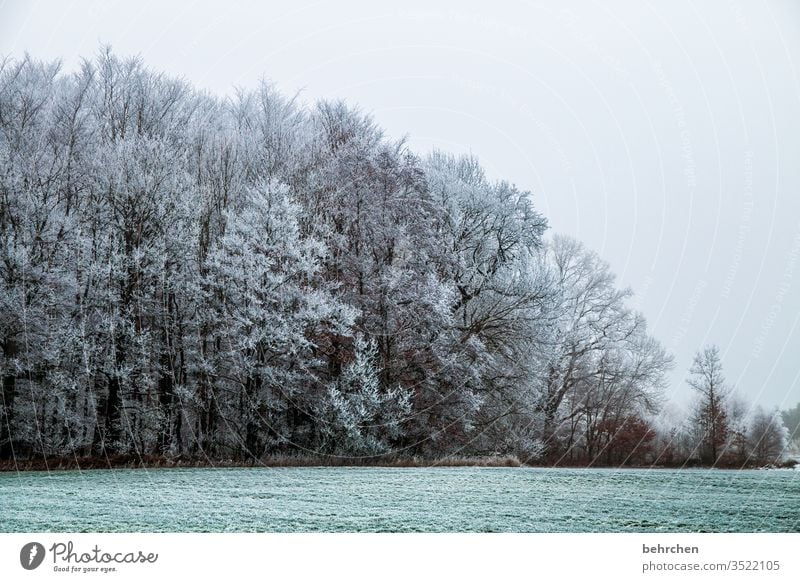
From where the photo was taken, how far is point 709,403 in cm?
1273

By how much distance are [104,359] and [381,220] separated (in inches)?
224

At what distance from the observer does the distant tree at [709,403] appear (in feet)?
40.3

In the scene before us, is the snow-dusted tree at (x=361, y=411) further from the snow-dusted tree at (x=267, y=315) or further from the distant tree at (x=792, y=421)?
the distant tree at (x=792, y=421)

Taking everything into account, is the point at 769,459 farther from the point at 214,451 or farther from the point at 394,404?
the point at 214,451

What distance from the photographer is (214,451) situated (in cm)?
1503

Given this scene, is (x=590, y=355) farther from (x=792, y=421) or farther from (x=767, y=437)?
(x=792, y=421)
